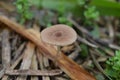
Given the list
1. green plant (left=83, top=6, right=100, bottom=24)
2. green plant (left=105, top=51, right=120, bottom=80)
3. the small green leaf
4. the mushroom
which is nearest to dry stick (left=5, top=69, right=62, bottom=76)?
the mushroom

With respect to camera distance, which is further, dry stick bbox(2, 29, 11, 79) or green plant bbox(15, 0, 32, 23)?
green plant bbox(15, 0, 32, 23)

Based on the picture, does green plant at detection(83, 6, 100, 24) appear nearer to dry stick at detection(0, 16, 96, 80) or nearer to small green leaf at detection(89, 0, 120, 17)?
small green leaf at detection(89, 0, 120, 17)

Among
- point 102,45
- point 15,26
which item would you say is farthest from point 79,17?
point 15,26

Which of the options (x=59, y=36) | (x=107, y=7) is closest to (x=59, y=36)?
(x=59, y=36)

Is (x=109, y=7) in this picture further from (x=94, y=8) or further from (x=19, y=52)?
(x=19, y=52)

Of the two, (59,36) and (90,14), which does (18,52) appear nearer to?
(59,36)

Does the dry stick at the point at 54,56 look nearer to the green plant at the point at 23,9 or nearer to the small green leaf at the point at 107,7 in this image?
the green plant at the point at 23,9
